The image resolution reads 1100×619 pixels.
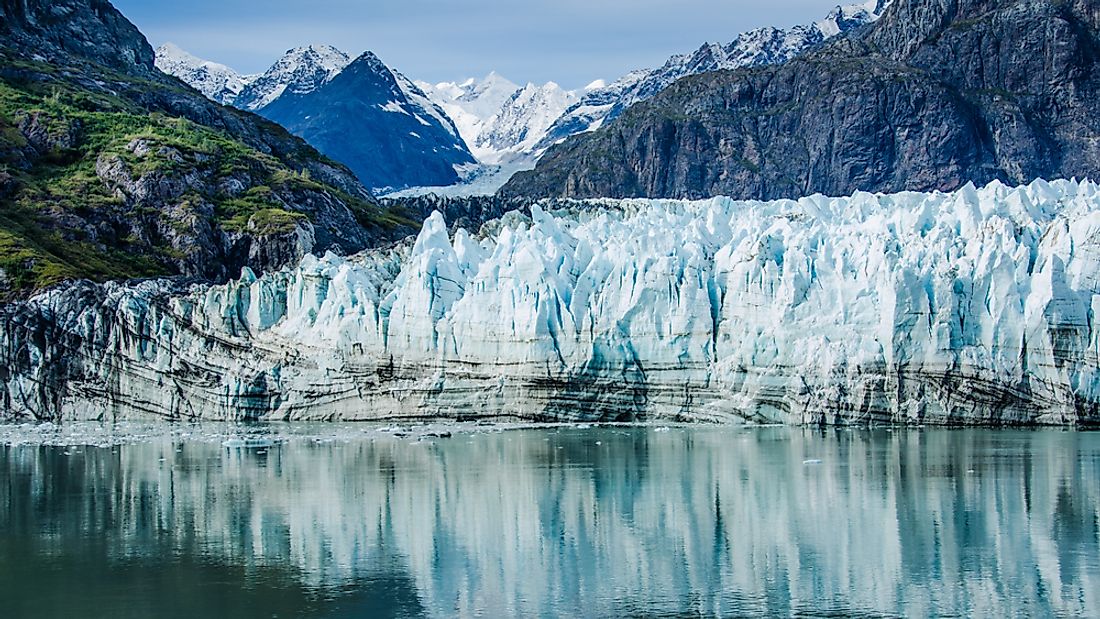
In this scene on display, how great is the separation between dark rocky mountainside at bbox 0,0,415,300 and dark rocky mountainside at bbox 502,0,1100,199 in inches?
1212

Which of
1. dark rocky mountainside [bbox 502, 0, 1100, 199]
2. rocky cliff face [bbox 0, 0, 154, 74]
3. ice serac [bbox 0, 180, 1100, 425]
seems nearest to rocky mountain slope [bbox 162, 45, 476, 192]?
dark rocky mountainside [bbox 502, 0, 1100, 199]

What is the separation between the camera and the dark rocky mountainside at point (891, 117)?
97.1 m

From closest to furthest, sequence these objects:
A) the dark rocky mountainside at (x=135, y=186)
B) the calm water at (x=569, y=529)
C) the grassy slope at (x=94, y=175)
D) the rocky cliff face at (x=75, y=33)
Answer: the calm water at (x=569, y=529)
the grassy slope at (x=94, y=175)
the dark rocky mountainside at (x=135, y=186)
the rocky cliff face at (x=75, y=33)

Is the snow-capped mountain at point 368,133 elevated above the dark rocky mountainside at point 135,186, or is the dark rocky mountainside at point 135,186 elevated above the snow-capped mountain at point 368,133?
the snow-capped mountain at point 368,133

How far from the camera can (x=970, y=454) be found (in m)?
30.8

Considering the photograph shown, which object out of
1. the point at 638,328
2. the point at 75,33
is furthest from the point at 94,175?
the point at 638,328

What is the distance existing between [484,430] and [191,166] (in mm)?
38344

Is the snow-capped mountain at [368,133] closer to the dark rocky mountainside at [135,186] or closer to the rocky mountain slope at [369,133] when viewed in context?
the rocky mountain slope at [369,133]

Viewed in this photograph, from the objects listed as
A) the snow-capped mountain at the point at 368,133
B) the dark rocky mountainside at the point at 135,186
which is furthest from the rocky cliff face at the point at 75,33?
the snow-capped mountain at the point at 368,133

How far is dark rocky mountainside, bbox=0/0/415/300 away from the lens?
6366cm

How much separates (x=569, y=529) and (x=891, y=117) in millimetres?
84493

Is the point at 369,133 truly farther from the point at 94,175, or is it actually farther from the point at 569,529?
the point at 569,529

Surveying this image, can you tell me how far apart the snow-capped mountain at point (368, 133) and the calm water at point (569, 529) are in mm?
141305

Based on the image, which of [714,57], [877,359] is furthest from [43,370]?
[714,57]
